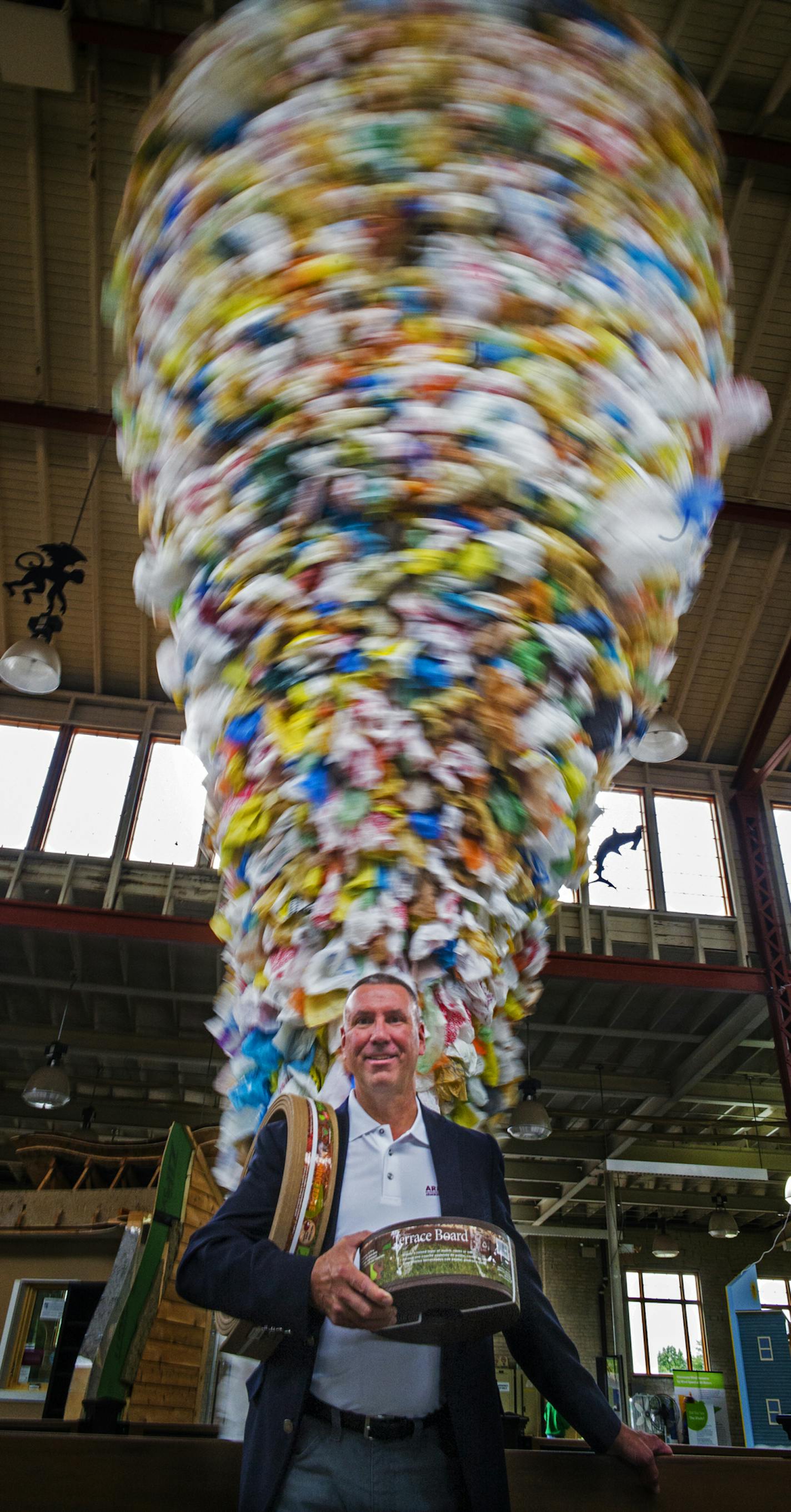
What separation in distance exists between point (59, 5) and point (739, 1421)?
68.9ft

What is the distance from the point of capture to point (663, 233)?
4.97 feet

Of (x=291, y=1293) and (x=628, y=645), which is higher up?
(x=628, y=645)

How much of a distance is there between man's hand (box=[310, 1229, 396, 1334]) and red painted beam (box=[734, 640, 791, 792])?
32.6 feet

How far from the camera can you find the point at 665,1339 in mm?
17391

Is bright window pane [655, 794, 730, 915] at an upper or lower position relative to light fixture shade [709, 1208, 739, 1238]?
upper

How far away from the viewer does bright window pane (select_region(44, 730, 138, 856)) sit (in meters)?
10.9

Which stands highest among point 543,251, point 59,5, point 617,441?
point 59,5

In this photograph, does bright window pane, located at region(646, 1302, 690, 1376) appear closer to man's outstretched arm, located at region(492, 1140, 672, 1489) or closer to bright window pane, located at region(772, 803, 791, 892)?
bright window pane, located at region(772, 803, 791, 892)

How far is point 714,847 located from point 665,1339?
10951 mm

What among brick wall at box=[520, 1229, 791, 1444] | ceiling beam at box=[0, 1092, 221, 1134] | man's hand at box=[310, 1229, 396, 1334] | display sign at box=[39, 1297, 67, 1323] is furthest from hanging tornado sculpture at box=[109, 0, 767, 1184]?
brick wall at box=[520, 1229, 791, 1444]

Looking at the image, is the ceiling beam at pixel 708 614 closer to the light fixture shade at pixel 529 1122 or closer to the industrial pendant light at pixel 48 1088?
the light fixture shade at pixel 529 1122

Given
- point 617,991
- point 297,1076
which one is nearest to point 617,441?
point 297,1076

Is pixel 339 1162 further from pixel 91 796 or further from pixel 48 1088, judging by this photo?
pixel 91 796

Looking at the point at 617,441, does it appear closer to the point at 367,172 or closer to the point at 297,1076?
the point at 367,172
